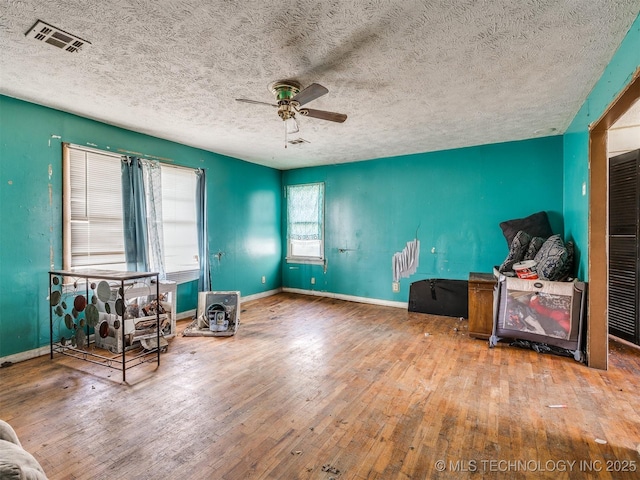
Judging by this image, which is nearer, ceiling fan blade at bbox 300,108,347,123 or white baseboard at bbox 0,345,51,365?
ceiling fan blade at bbox 300,108,347,123

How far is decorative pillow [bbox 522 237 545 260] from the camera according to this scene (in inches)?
151

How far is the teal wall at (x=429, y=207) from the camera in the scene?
4.40m

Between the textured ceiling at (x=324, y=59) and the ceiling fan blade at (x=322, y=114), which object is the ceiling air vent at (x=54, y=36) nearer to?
the textured ceiling at (x=324, y=59)

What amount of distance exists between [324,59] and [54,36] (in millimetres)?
1803

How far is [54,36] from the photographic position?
80.1 inches

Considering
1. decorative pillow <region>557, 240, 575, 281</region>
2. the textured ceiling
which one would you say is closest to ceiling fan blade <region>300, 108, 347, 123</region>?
the textured ceiling

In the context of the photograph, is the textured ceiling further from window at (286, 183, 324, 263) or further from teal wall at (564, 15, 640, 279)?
window at (286, 183, 324, 263)

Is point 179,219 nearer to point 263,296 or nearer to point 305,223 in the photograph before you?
point 263,296

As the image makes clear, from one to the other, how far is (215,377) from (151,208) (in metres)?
2.46

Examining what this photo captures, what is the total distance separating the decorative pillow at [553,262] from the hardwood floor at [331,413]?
850 millimetres

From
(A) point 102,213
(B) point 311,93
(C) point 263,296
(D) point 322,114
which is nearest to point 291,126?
(D) point 322,114

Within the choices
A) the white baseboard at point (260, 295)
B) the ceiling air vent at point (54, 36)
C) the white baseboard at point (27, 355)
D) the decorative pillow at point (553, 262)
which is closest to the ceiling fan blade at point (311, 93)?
the ceiling air vent at point (54, 36)

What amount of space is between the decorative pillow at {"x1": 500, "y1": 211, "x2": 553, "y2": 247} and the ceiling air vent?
16.0ft

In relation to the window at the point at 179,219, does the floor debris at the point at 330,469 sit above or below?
below
